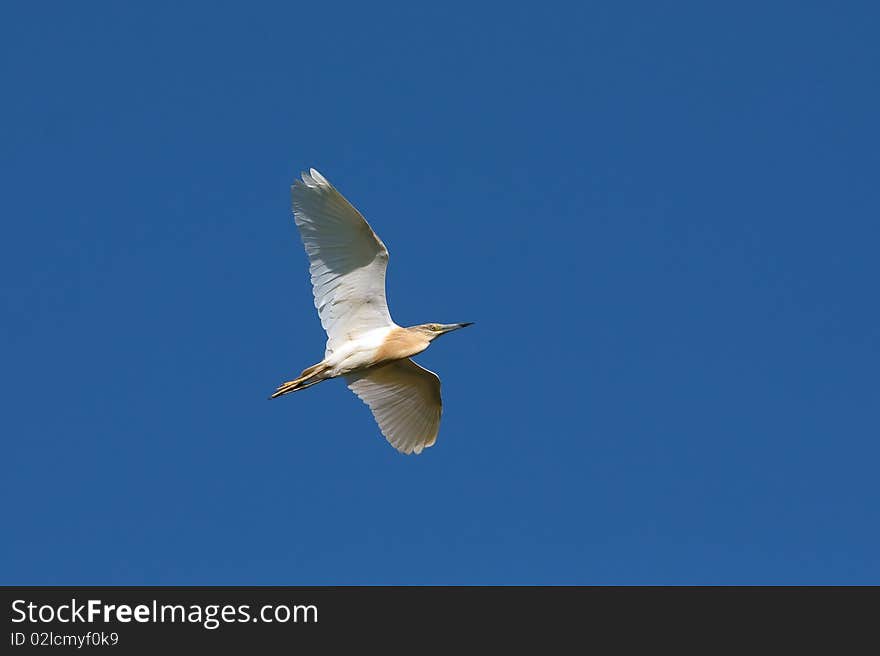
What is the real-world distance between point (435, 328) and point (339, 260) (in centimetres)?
239

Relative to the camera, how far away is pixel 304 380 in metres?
24.7

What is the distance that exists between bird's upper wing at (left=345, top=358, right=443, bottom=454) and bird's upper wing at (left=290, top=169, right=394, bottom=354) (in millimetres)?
1380

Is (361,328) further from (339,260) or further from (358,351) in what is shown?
(339,260)

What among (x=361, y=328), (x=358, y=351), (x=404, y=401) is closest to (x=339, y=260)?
(x=361, y=328)

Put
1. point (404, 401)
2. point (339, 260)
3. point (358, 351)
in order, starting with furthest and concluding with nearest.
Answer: point (404, 401) < point (358, 351) < point (339, 260)

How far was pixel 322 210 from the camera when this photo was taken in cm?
2356

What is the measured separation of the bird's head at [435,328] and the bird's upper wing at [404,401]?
80 centimetres

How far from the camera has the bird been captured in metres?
23.6

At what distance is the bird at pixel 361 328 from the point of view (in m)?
23.6
